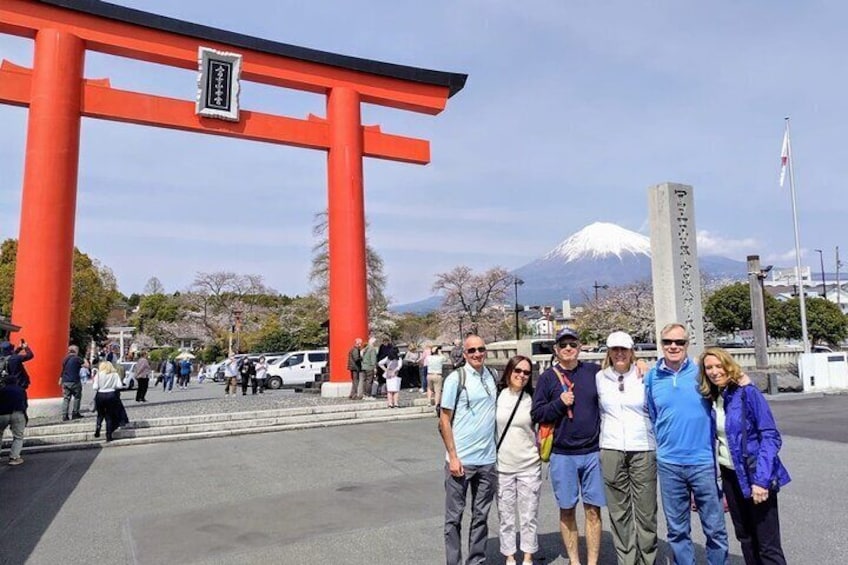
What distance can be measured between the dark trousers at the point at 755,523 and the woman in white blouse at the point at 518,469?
4.01 ft

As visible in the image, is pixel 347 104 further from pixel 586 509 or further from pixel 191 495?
pixel 586 509

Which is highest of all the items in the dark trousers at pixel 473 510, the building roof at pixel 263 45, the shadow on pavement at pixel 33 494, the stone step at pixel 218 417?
the building roof at pixel 263 45

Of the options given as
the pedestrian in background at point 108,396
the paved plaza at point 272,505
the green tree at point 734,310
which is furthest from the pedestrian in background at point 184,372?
the green tree at point 734,310

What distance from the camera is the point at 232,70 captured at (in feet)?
48.7

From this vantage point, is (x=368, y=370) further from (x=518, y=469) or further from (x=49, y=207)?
(x=518, y=469)

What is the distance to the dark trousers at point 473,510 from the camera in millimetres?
3914

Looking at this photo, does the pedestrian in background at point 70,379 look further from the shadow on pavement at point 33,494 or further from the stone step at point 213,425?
the shadow on pavement at point 33,494

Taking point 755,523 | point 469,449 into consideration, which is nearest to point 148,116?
point 469,449

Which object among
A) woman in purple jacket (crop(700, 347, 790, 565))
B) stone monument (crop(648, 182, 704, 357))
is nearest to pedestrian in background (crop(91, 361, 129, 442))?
woman in purple jacket (crop(700, 347, 790, 565))

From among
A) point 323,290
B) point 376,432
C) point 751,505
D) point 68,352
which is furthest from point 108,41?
point 323,290

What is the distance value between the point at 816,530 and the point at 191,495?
6318mm

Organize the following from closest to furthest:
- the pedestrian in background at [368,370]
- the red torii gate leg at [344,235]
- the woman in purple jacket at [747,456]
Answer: the woman in purple jacket at [747,456] < the pedestrian in background at [368,370] < the red torii gate leg at [344,235]

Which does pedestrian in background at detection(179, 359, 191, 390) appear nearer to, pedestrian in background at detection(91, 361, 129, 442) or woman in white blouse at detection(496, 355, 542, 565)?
pedestrian in background at detection(91, 361, 129, 442)

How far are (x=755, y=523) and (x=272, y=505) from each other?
4.58m
